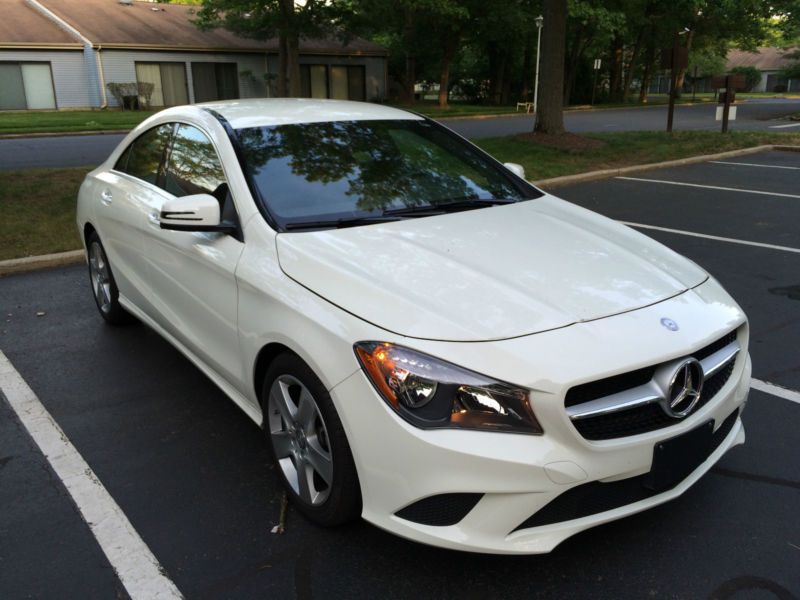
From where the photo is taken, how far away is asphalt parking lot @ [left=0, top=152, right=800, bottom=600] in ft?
8.40

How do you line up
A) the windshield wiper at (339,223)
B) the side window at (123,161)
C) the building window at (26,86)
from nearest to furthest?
the windshield wiper at (339,223) < the side window at (123,161) < the building window at (26,86)

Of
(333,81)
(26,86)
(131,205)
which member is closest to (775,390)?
(131,205)

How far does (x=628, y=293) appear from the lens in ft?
8.96

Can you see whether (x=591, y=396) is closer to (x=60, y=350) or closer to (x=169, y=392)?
(x=169, y=392)

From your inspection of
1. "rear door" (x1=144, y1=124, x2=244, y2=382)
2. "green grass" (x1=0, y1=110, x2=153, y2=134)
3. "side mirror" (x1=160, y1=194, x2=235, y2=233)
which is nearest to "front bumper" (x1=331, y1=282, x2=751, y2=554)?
"rear door" (x1=144, y1=124, x2=244, y2=382)

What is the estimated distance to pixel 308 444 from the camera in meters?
2.82

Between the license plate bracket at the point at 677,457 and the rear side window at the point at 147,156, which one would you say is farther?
the rear side window at the point at 147,156

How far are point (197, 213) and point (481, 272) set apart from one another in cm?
132

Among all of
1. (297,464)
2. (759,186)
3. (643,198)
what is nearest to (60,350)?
(297,464)

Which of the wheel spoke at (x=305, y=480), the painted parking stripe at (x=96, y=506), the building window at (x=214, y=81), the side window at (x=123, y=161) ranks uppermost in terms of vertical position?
the building window at (x=214, y=81)

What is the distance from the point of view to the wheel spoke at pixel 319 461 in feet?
8.89

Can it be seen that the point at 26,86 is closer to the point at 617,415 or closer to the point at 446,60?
the point at 446,60

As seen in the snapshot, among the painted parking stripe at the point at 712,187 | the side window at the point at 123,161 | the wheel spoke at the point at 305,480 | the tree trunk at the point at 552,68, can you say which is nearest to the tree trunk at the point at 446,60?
the tree trunk at the point at 552,68

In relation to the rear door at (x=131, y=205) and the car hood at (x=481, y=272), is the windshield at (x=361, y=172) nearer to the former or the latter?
the car hood at (x=481, y=272)
